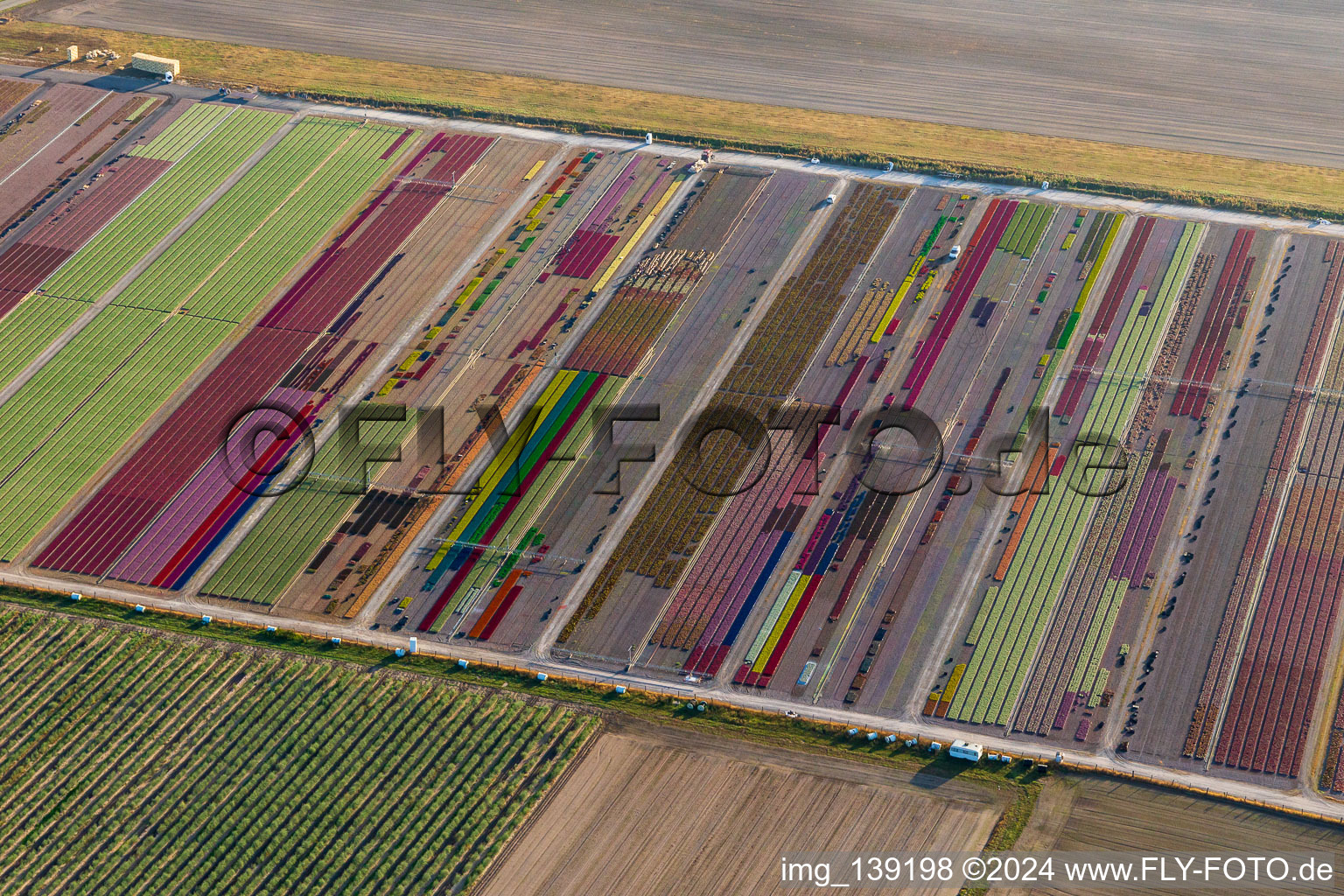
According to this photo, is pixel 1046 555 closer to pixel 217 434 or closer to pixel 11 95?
pixel 217 434

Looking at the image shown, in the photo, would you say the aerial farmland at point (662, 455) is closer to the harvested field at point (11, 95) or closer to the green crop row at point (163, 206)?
the green crop row at point (163, 206)

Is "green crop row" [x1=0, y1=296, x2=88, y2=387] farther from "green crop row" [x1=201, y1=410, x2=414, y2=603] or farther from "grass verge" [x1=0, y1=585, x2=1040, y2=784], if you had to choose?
"green crop row" [x1=201, y1=410, x2=414, y2=603]

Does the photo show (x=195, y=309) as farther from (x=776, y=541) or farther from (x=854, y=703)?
(x=854, y=703)

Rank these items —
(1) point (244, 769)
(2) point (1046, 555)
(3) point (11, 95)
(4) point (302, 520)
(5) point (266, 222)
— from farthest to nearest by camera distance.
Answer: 1. (3) point (11, 95)
2. (5) point (266, 222)
3. (4) point (302, 520)
4. (2) point (1046, 555)
5. (1) point (244, 769)

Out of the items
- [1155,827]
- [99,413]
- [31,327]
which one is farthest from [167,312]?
[1155,827]

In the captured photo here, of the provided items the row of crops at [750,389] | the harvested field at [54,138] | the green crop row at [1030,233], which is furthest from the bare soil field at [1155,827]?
the harvested field at [54,138]
